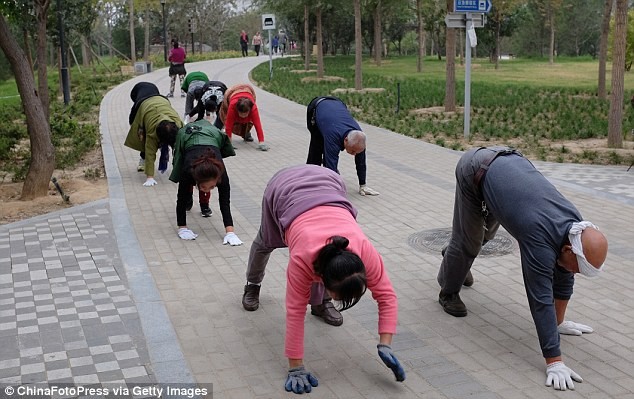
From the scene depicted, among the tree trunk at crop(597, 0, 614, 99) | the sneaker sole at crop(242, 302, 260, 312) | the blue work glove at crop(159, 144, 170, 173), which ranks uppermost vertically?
the tree trunk at crop(597, 0, 614, 99)

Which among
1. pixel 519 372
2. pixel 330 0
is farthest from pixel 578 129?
pixel 330 0

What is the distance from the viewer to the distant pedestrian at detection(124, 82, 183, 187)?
8961 mm

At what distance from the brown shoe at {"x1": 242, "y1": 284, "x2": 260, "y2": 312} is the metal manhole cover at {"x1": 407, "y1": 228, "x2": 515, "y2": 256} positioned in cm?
200

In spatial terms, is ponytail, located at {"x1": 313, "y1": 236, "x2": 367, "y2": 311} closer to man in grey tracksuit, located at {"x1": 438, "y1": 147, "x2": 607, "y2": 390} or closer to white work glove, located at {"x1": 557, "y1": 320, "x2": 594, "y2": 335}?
man in grey tracksuit, located at {"x1": 438, "y1": 147, "x2": 607, "y2": 390}

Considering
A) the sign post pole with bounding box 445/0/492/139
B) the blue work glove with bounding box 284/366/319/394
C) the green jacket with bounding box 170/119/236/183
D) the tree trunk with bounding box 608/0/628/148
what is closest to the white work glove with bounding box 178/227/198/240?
the green jacket with bounding box 170/119/236/183

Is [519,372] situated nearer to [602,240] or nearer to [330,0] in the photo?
[602,240]

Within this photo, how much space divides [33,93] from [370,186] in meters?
4.21

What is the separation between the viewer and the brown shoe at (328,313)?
5.26m

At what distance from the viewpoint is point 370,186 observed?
9711 millimetres

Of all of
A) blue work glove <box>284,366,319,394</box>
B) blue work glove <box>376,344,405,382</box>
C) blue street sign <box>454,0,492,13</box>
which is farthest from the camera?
blue street sign <box>454,0,492,13</box>

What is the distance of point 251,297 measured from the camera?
5.54 m

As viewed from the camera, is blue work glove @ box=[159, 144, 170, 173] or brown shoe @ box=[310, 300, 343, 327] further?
blue work glove @ box=[159, 144, 170, 173]

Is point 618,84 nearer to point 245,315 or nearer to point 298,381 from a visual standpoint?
point 245,315

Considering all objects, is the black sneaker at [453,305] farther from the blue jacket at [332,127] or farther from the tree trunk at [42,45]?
the tree trunk at [42,45]
